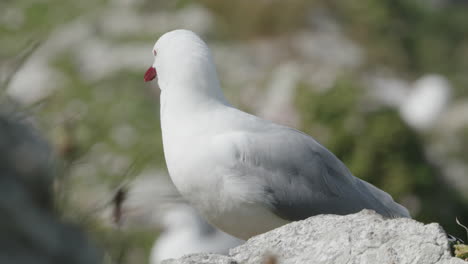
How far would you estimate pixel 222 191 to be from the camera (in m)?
4.61

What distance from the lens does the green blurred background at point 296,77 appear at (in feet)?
30.8

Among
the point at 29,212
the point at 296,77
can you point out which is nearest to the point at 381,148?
the point at 296,77

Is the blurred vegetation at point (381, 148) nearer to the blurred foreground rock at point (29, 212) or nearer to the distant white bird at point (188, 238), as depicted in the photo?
the distant white bird at point (188, 238)

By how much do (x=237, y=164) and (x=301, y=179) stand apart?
39 centimetres

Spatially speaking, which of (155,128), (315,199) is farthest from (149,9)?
(315,199)

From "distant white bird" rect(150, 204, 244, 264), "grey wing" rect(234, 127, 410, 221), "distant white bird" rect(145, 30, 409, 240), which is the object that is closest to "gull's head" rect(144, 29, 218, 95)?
"distant white bird" rect(145, 30, 409, 240)

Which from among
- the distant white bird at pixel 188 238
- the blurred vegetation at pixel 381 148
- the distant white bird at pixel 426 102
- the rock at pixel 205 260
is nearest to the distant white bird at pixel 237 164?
the rock at pixel 205 260

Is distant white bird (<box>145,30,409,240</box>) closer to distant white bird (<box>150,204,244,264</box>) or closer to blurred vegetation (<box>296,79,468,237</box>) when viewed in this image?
distant white bird (<box>150,204,244,264</box>)

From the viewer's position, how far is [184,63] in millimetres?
5023

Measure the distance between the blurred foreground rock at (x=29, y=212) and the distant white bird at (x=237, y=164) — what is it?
8.39 feet

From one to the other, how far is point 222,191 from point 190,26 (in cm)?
946

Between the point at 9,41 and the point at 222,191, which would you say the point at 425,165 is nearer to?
the point at 222,191

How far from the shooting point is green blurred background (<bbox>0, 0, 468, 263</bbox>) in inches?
370

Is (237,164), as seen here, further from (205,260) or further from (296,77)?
(296,77)
